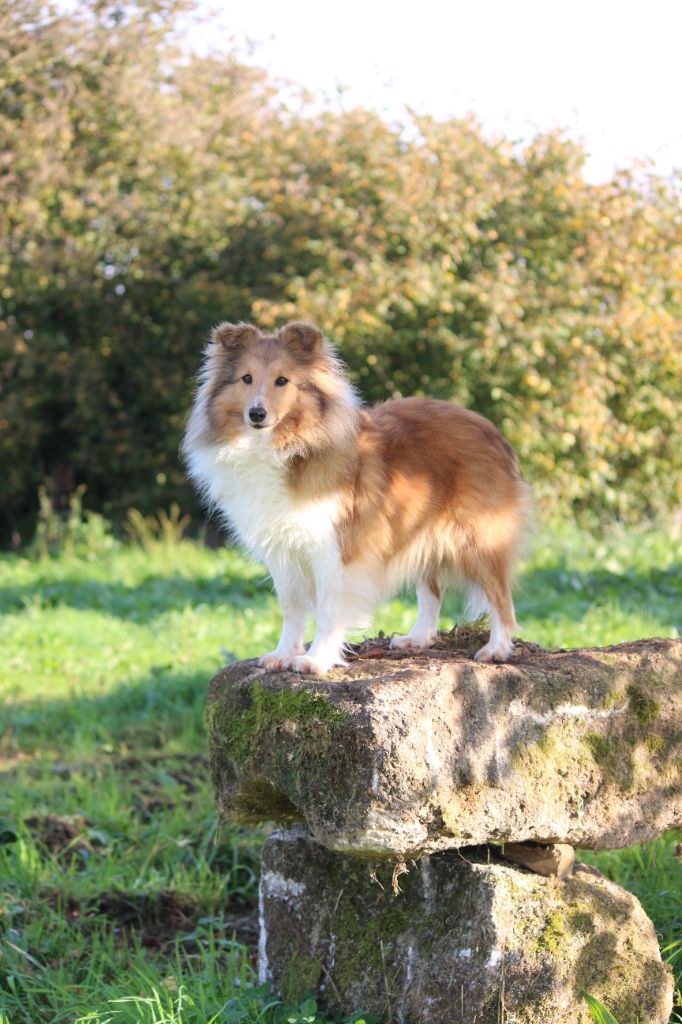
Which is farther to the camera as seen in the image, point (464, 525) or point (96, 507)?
point (96, 507)

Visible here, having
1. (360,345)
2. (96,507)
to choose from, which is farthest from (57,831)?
(96,507)

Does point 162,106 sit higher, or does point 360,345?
point 162,106

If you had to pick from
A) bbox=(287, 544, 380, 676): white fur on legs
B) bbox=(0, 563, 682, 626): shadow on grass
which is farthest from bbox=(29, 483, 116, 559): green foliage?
bbox=(287, 544, 380, 676): white fur on legs

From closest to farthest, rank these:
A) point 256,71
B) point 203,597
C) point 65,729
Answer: point 65,729
point 203,597
point 256,71

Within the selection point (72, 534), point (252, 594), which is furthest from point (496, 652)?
point (72, 534)

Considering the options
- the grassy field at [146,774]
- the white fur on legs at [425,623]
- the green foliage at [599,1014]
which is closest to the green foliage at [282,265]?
the grassy field at [146,774]

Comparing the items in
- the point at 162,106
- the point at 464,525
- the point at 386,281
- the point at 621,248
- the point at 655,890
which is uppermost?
the point at 162,106

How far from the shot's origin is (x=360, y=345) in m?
12.4

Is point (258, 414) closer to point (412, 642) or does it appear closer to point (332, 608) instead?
point (332, 608)

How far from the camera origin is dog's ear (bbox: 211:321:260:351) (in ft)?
13.4

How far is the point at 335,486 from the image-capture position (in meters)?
3.96

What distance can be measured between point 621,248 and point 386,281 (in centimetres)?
291

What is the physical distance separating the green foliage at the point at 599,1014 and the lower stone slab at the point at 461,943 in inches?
1.9

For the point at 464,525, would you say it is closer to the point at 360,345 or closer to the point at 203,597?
the point at 203,597
